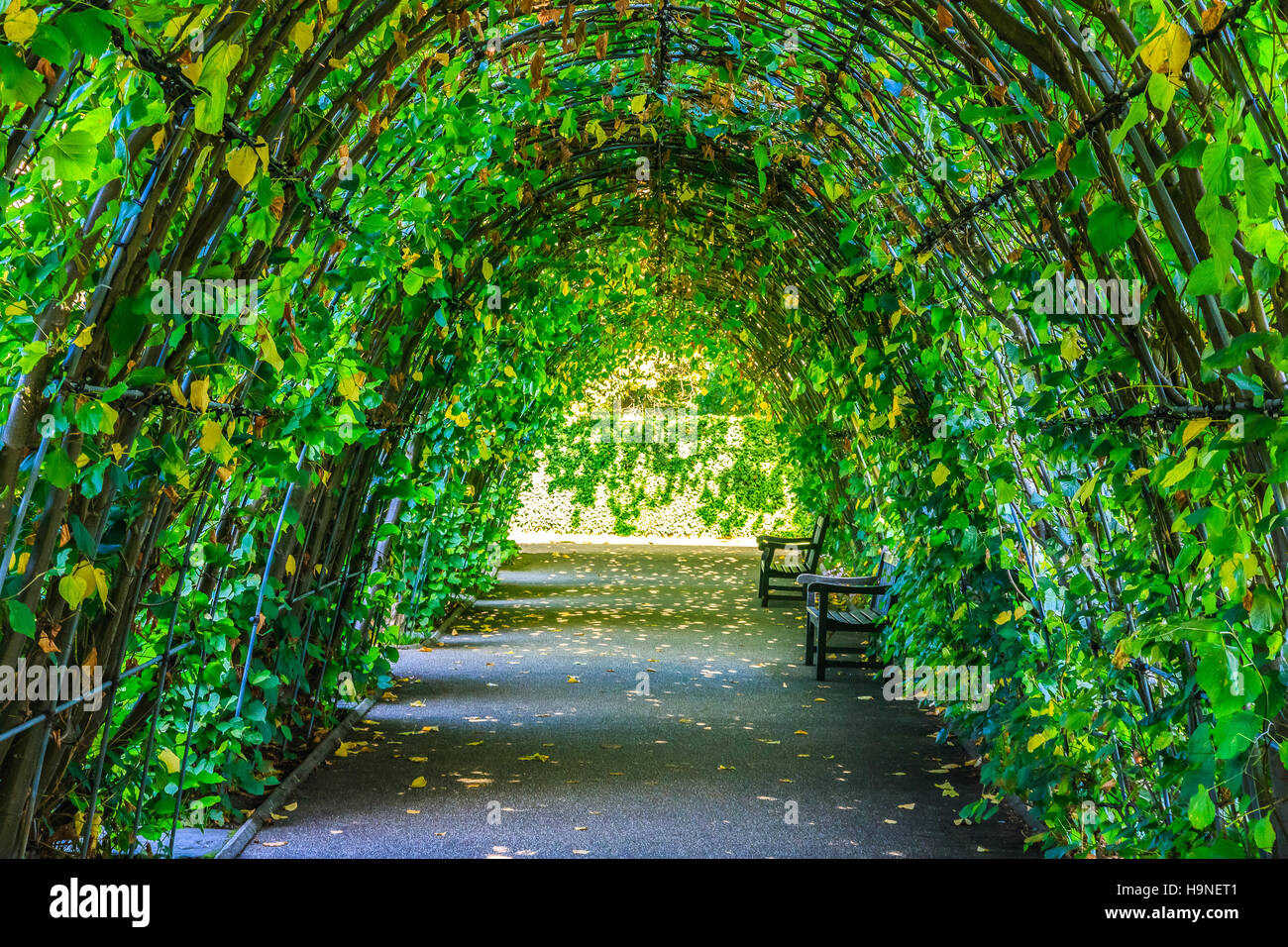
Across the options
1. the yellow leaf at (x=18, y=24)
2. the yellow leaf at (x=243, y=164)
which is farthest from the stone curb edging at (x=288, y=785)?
the yellow leaf at (x=18, y=24)

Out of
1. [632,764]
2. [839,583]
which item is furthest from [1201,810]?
[839,583]

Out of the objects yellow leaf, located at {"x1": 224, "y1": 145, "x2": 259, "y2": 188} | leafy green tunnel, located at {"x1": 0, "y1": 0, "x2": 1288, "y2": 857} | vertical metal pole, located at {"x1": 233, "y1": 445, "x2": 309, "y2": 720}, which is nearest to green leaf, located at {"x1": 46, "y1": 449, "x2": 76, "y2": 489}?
leafy green tunnel, located at {"x1": 0, "y1": 0, "x2": 1288, "y2": 857}

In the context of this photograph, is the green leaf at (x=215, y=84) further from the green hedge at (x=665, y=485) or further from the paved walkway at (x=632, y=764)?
the green hedge at (x=665, y=485)

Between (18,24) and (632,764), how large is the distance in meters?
3.94

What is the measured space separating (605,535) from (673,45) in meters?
13.7

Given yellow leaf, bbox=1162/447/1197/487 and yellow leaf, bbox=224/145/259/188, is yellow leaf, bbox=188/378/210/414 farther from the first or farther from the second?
yellow leaf, bbox=1162/447/1197/487

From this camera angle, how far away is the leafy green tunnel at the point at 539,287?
1.75 metres

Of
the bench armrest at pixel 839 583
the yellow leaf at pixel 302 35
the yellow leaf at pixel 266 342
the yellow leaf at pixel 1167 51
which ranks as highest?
the yellow leaf at pixel 302 35

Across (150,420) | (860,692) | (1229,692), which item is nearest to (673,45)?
(150,420)

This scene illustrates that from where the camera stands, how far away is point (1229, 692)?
169 cm

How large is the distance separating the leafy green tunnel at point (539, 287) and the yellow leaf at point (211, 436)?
0.28ft

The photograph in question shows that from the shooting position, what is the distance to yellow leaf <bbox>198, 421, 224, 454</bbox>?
213 cm

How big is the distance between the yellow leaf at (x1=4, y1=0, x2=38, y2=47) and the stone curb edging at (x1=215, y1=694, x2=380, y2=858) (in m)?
2.71
